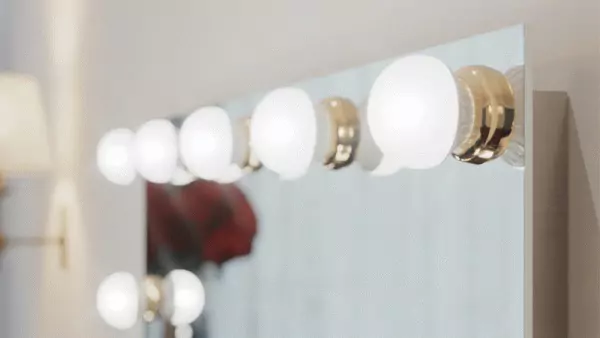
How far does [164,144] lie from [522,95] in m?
0.63

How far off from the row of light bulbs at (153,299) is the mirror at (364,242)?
18 millimetres

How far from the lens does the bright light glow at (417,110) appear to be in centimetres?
56

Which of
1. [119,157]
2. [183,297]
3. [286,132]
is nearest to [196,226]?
[183,297]

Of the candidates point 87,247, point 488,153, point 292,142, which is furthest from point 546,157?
point 87,247

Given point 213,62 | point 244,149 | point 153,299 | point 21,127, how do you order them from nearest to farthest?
point 244,149 < point 213,62 < point 153,299 < point 21,127

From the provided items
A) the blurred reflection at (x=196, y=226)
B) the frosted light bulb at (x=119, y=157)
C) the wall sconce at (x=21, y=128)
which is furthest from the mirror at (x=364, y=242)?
the wall sconce at (x=21, y=128)

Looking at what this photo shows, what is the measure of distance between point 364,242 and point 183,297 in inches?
17.7

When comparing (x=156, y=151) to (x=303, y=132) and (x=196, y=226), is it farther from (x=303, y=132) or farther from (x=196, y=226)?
(x=303, y=132)

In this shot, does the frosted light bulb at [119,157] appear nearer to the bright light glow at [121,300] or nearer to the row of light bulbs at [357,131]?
the row of light bulbs at [357,131]

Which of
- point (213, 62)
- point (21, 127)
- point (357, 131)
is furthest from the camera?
point (21, 127)

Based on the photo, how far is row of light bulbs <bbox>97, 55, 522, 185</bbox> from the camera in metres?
0.56

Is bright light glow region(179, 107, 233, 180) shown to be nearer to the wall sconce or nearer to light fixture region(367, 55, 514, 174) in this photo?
light fixture region(367, 55, 514, 174)

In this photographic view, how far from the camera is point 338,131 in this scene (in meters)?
0.72

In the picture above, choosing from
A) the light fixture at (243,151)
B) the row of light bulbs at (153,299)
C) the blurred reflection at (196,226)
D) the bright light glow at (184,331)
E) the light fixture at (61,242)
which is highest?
the light fixture at (243,151)
